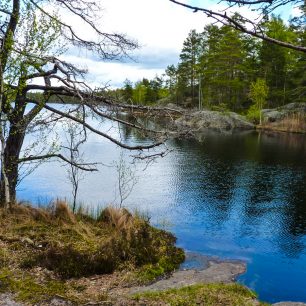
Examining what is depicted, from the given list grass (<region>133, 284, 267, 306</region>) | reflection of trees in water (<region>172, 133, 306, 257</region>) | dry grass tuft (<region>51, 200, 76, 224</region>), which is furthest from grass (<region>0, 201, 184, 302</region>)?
reflection of trees in water (<region>172, 133, 306, 257</region>)

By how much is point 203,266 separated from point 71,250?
404cm

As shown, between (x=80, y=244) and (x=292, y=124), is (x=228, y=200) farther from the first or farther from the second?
(x=292, y=124)

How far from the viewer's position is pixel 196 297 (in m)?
5.66

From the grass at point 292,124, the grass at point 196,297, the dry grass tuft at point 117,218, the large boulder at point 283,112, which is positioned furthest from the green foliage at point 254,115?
the grass at point 196,297

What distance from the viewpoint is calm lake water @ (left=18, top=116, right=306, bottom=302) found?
11.5m

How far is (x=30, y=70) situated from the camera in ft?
31.3

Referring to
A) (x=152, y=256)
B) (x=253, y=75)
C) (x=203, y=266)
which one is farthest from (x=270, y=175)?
(x=253, y=75)

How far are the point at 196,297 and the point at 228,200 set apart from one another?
12.9 meters

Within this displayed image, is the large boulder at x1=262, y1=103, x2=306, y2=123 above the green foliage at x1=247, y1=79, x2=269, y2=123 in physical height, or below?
below

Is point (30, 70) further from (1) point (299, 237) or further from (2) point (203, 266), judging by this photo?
(1) point (299, 237)

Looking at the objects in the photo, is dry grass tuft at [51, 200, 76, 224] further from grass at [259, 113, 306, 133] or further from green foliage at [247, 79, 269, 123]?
green foliage at [247, 79, 269, 123]

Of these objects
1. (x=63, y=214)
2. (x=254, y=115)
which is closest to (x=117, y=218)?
(x=63, y=214)

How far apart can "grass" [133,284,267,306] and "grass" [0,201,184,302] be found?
1209mm

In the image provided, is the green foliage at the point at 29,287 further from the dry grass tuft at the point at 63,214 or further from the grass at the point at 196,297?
the dry grass tuft at the point at 63,214
